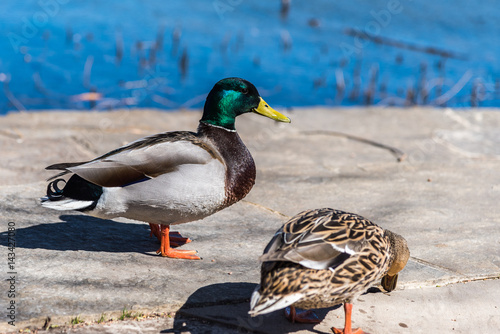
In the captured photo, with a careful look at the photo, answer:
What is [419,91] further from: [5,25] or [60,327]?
[60,327]

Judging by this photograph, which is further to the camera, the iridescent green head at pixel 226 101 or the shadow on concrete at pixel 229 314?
the iridescent green head at pixel 226 101

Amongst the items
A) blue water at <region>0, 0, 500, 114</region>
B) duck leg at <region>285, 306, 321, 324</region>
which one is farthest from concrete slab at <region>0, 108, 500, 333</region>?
blue water at <region>0, 0, 500, 114</region>

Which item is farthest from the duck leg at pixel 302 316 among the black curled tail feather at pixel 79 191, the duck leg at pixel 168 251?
the black curled tail feather at pixel 79 191

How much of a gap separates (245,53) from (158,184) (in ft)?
28.6

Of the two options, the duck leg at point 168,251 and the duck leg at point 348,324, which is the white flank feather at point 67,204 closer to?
the duck leg at point 168,251

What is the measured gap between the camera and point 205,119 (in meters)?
4.21

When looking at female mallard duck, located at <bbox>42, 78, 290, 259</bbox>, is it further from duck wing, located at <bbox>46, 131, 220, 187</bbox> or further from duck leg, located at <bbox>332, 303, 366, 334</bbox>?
duck leg, located at <bbox>332, 303, 366, 334</bbox>

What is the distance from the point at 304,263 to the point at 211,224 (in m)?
1.80

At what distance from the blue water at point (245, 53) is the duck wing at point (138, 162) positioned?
6.06 metres

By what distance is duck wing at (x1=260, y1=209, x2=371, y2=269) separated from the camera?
2.87 m

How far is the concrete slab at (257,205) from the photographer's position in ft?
11.3

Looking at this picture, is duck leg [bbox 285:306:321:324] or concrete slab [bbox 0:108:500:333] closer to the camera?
duck leg [bbox 285:306:321:324]

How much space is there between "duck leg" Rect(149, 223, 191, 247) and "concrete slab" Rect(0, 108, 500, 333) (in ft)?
0.20

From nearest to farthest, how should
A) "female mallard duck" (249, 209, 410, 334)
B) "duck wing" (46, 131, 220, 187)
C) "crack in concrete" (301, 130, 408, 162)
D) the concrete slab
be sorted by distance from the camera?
"female mallard duck" (249, 209, 410, 334), the concrete slab, "duck wing" (46, 131, 220, 187), "crack in concrete" (301, 130, 408, 162)
